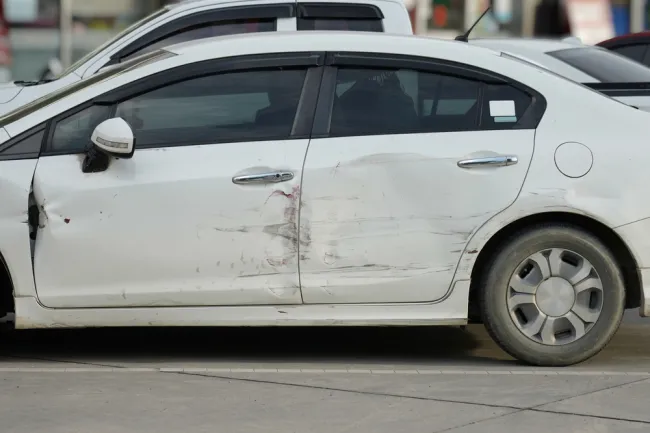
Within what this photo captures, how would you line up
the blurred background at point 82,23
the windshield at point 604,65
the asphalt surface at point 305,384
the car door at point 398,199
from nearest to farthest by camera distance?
the asphalt surface at point 305,384 < the car door at point 398,199 < the windshield at point 604,65 < the blurred background at point 82,23

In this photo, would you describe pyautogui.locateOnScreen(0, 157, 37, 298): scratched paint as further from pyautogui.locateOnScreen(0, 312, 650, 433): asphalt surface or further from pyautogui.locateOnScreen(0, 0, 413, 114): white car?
pyautogui.locateOnScreen(0, 0, 413, 114): white car

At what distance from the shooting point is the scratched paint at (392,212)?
257 inches

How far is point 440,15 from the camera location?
21.0m

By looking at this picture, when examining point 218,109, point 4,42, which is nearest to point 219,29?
point 218,109

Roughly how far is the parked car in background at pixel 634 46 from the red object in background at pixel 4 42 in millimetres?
9122

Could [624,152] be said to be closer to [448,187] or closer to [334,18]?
[448,187]

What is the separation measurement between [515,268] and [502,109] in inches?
30.8

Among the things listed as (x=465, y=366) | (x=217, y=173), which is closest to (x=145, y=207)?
(x=217, y=173)

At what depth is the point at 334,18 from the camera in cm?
1007

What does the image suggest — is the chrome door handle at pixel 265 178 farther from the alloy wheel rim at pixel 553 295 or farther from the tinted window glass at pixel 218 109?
the alloy wheel rim at pixel 553 295

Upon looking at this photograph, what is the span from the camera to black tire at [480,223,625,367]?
662 cm

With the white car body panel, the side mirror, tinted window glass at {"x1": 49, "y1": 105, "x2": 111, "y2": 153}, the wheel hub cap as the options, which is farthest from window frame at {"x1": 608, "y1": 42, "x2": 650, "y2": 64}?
the side mirror

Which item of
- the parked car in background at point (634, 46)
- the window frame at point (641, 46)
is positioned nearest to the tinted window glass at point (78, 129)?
the window frame at point (641, 46)

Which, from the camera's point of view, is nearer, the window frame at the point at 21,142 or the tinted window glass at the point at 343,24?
the window frame at the point at 21,142
